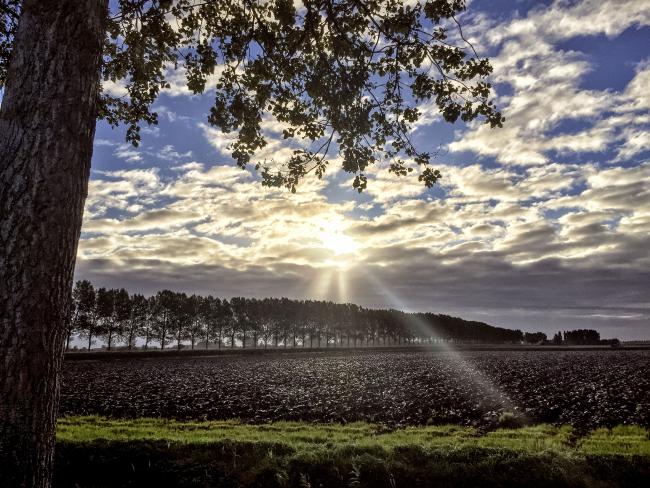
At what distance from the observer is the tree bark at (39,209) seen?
410 centimetres

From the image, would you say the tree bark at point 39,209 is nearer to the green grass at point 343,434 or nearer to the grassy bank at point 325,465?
the grassy bank at point 325,465

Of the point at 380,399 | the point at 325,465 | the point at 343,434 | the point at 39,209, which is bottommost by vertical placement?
the point at 380,399

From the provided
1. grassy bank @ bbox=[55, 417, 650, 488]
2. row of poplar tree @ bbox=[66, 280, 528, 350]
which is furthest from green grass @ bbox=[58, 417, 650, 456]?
row of poplar tree @ bbox=[66, 280, 528, 350]

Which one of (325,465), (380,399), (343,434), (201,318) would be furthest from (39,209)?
(201,318)

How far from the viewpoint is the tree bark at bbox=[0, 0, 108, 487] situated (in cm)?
410

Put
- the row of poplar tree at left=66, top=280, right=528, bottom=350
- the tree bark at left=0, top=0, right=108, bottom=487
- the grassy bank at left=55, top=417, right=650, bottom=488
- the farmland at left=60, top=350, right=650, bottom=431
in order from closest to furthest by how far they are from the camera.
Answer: the tree bark at left=0, top=0, right=108, bottom=487 → the grassy bank at left=55, top=417, right=650, bottom=488 → the farmland at left=60, top=350, right=650, bottom=431 → the row of poplar tree at left=66, top=280, right=528, bottom=350

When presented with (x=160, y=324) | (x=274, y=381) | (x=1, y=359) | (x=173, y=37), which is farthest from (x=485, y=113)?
(x=160, y=324)

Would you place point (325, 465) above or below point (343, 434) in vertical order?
above

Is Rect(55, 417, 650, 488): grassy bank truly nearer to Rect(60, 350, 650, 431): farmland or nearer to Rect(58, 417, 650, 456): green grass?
Rect(58, 417, 650, 456): green grass

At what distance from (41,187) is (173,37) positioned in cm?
795

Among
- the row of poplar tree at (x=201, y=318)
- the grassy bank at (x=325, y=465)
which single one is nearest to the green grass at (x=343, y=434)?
the grassy bank at (x=325, y=465)

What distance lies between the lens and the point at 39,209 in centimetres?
426

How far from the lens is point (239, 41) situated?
1090 cm

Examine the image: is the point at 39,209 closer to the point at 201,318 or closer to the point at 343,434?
the point at 343,434
